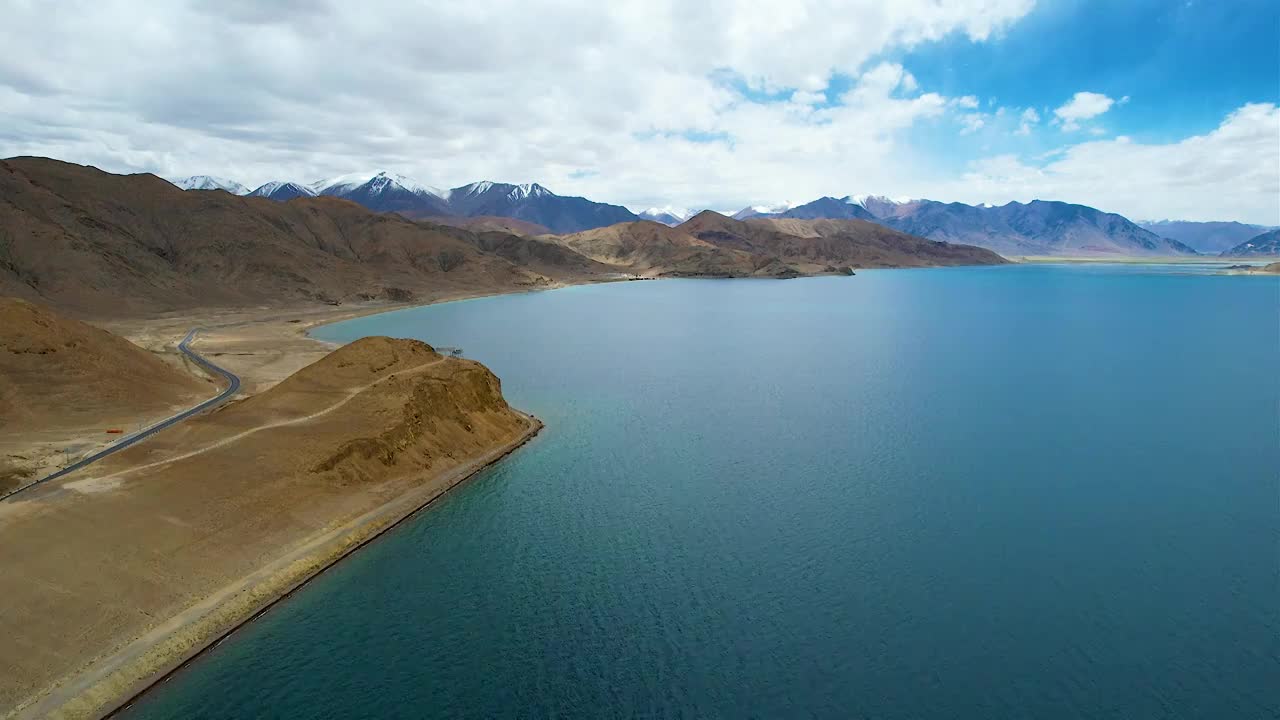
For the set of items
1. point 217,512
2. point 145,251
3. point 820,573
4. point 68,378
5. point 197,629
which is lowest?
point 820,573

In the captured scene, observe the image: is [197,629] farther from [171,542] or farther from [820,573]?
[820,573]

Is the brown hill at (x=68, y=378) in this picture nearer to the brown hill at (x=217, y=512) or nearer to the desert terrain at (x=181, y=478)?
the desert terrain at (x=181, y=478)

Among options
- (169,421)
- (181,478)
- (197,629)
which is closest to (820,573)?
(197,629)

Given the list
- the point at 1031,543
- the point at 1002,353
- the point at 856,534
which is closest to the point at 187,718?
the point at 856,534

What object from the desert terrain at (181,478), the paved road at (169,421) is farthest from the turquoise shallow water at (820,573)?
the paved road at (169,421)

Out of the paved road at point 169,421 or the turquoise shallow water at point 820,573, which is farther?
the paved road at point 169,421

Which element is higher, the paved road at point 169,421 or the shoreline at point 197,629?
the paved road at point 169,421
